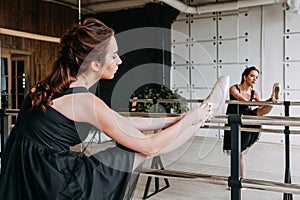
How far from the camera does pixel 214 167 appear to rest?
401 cm

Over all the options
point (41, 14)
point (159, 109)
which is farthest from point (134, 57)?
point (159, 109)

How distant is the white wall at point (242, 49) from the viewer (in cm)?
543

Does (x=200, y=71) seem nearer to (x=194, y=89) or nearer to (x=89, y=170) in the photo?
(x=194, y=89)

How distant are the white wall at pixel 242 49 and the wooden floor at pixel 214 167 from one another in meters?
0.81

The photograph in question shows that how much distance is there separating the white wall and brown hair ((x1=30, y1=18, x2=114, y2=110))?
409cm

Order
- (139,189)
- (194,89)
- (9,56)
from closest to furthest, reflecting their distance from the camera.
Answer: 1. (139,189)
2. (9,56)
3. (194,89)

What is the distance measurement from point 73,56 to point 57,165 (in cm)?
35

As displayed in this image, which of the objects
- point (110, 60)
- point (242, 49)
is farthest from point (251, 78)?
point (110, 60)

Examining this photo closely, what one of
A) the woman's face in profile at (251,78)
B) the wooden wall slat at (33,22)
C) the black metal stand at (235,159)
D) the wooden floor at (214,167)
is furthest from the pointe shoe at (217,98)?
the wooden wall slat at (33,22)

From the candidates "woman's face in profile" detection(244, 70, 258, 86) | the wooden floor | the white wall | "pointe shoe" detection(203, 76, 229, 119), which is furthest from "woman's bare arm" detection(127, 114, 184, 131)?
the white wall

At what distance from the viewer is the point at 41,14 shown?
5016mm

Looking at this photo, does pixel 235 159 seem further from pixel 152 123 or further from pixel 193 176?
pixel 152 123

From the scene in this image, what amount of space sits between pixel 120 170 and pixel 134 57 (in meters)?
4.60

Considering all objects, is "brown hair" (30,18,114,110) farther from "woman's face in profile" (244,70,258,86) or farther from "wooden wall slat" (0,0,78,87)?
"wooden wall slat" (0,0,78,87)
